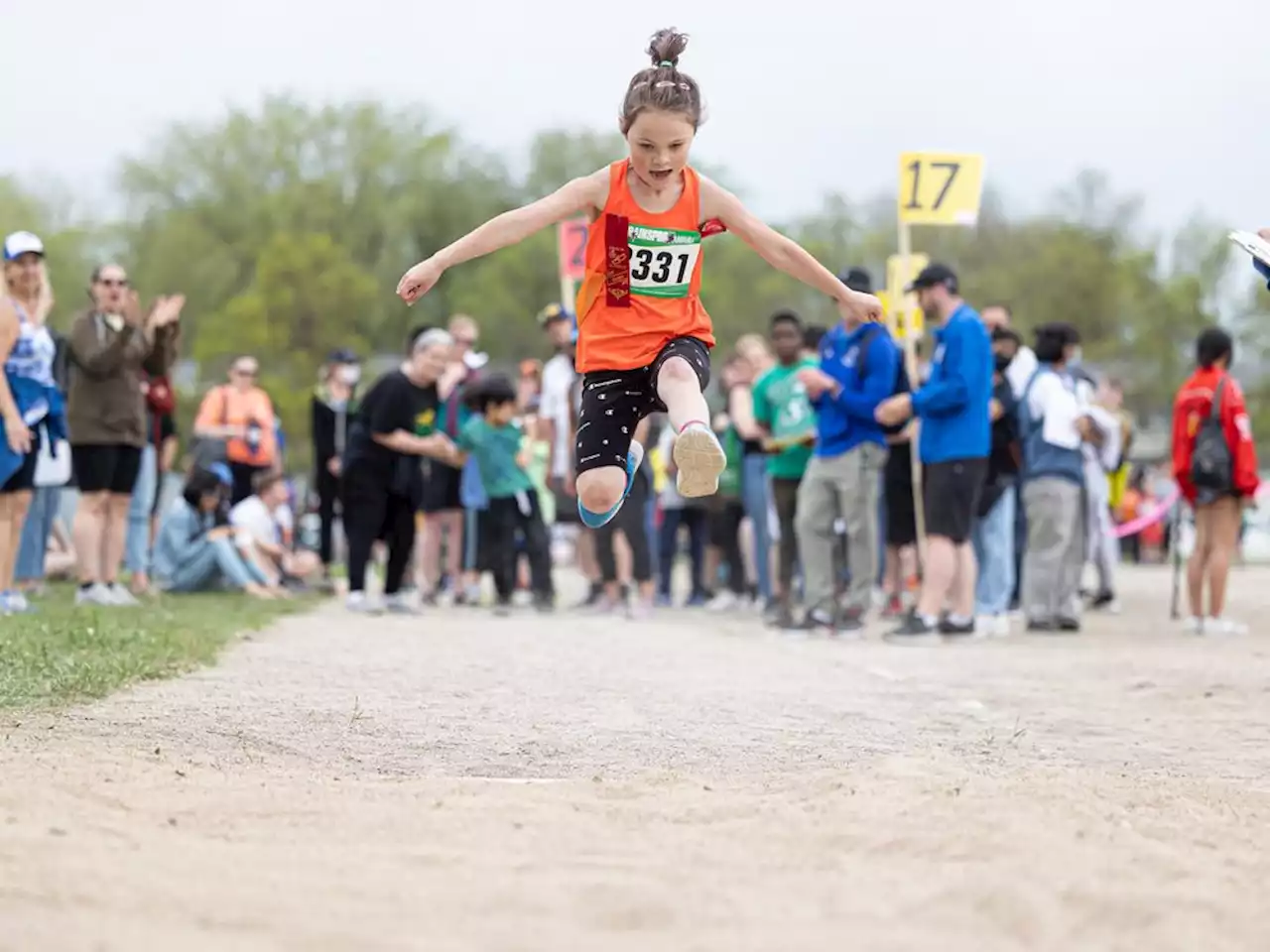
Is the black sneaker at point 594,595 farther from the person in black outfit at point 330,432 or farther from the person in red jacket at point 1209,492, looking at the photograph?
the person in red jacket at point 1209,492

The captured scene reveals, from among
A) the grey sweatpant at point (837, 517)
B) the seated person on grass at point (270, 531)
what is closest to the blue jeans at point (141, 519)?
the seated person on grass at point (270, 531)

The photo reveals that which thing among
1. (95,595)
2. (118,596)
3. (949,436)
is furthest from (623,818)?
(118,596)

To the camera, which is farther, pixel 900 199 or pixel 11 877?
pixel 900 199

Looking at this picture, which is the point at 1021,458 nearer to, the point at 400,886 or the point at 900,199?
the point at 900,199

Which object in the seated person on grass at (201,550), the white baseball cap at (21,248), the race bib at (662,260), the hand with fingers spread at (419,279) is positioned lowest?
the seated person on grass at (201,550)

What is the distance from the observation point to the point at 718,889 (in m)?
3.13

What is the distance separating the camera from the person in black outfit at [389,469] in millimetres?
11461

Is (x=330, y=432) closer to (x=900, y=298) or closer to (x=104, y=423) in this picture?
(x=104, y=423)

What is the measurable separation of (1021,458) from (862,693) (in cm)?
522

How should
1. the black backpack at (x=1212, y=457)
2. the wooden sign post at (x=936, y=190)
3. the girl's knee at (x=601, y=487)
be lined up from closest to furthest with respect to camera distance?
the girl's knee at (x=601, y=487) < the black backpack at (x=1212, y=457) < the wooden sign post at (x=936, y=190)

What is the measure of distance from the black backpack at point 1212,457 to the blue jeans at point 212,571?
705 centimetres

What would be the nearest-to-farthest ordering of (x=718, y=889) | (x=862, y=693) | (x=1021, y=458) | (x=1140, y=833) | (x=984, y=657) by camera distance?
(x=718, y=889)
(x=1140, y=833)
(x=862, y=693)
(x=984, y=657)
(x=1021, y=458)

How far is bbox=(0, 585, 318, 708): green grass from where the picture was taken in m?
5.64

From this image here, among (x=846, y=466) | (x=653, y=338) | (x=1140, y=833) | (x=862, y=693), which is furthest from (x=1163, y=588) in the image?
(x=1140, y=833)
